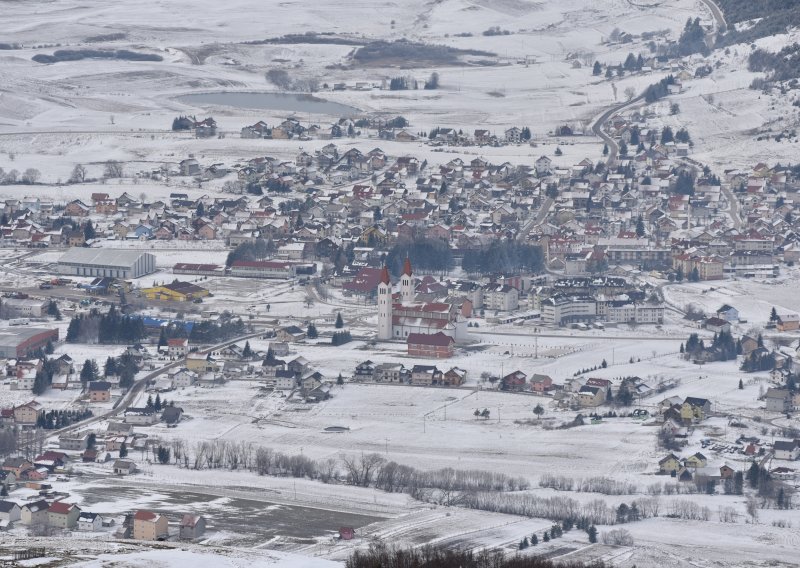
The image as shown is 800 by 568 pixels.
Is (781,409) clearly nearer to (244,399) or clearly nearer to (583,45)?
(244,399)

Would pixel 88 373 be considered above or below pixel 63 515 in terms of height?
above

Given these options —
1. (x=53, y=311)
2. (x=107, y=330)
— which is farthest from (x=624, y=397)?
(x=53, y=311)

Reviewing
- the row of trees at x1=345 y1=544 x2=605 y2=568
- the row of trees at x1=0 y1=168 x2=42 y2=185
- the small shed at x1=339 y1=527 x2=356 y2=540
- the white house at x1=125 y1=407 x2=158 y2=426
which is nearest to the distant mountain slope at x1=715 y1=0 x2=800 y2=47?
the row of trees at x1=0 y1=168 x2=42 y2=185

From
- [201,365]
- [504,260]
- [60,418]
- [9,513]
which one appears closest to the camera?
[9,513]

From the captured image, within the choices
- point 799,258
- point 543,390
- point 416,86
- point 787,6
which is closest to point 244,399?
point 543,390

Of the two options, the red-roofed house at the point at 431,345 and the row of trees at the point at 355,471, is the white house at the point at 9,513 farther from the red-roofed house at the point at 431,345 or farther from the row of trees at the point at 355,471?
the red-roofed house at the point at 431,345

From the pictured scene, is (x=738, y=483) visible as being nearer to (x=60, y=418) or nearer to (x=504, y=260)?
(x=60, y=418)
